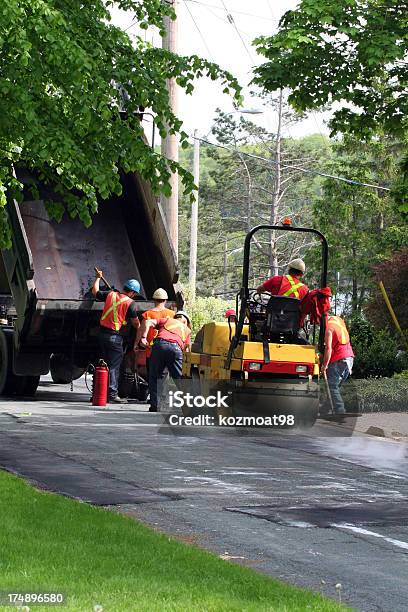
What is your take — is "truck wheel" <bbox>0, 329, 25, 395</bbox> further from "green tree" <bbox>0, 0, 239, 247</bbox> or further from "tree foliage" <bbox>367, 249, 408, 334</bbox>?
"tree foliage" <bbox>367, 249, 408, 334</bbox>

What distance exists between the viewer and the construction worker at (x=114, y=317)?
18.2m

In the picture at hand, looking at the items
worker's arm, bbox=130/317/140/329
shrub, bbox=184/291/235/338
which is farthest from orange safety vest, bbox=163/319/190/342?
shrub, bbox=184/291/235/338

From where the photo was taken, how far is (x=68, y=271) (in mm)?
18922

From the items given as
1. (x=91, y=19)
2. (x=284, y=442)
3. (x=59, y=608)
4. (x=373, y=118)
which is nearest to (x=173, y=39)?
(x=373, y=118)

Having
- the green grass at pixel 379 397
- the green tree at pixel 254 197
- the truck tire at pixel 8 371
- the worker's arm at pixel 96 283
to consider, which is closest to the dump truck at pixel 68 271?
the truck tire at pixel 8 371

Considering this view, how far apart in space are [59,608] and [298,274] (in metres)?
9.55

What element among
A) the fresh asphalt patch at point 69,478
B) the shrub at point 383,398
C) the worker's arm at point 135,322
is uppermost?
the worker's arm at point 135,322

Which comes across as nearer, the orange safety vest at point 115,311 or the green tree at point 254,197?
the orange safety vest at point 115,311

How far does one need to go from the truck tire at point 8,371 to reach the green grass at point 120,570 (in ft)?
35.7

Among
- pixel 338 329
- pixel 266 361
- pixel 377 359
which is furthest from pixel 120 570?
pixel 377 359

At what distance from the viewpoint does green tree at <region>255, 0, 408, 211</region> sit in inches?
559

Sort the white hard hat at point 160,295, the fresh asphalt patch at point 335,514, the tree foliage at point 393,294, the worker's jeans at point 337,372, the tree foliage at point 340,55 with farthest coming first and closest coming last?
the tree foliage at point 393,294 < the white hard hat at point 160,295 < the worker's jeans at point 337,372 < the tree foliage at point 340,55 < the fresh asphalt patch at point 335,514

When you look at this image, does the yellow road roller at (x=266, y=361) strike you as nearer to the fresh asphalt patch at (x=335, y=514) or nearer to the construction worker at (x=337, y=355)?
the construction worker at (x=337, y=355)

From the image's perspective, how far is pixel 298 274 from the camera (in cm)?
1504
